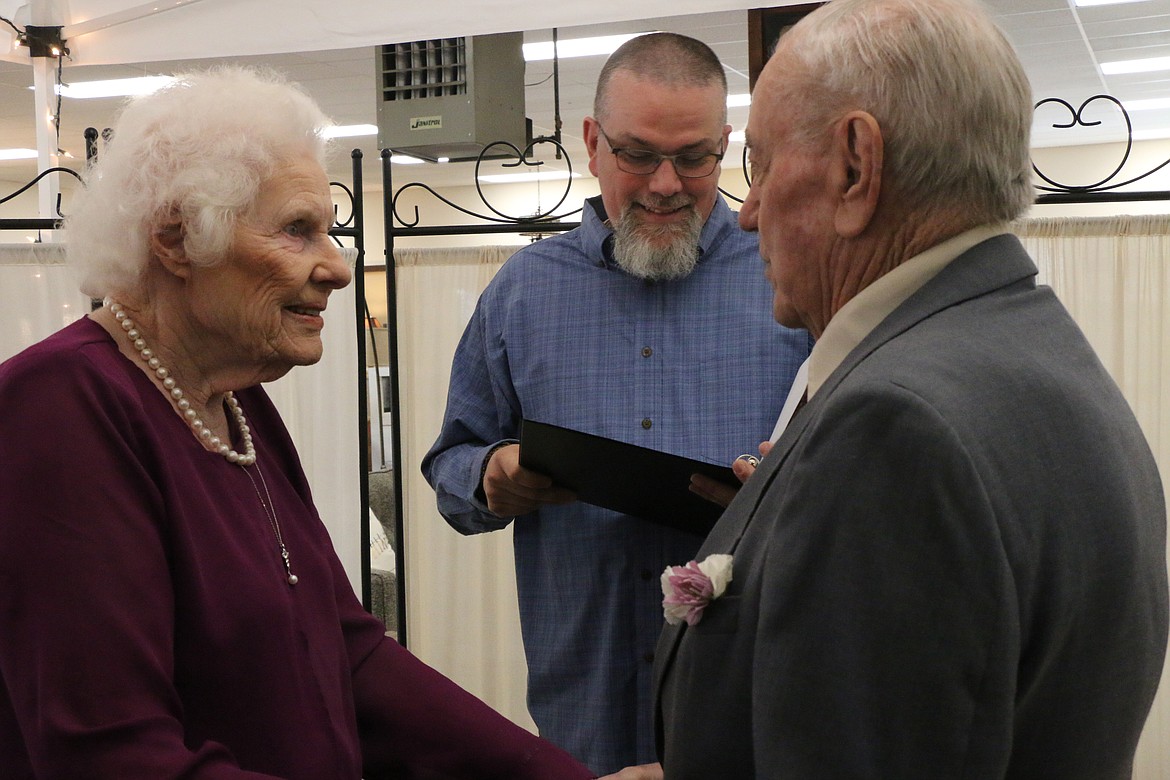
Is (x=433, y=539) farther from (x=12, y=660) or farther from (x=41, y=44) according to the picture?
(x=12, y=660)

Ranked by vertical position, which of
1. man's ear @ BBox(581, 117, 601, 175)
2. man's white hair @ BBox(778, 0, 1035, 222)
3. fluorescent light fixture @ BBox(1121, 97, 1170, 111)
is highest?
fluorescent light fixture @ BBox(1121, 97, 1170, 111)

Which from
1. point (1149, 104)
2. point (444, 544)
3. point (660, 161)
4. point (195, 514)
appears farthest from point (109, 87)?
point (1149, 104)

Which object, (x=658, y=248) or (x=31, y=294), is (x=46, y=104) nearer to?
(x=31, y=294)

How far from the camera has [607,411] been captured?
1955 mm

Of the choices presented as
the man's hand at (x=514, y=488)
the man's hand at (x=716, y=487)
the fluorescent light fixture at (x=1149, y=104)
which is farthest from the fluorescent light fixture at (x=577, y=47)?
the man's hand at (x=716, y=487)

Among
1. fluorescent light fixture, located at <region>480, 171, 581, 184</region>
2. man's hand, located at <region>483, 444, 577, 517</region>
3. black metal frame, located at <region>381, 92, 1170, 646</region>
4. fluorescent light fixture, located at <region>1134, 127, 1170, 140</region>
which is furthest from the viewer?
fluorescent light fixture, located at <region>480, 171, 581, 184</region>

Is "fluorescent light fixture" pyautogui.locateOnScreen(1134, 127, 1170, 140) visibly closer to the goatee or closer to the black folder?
the goatee

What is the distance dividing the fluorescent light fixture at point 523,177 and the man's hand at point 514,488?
13.7 m

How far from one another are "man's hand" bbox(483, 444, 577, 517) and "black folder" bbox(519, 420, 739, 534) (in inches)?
1.8

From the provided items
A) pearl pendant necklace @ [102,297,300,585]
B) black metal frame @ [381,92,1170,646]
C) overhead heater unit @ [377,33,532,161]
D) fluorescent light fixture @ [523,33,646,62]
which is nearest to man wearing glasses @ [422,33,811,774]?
pearl pendant necklace @ [102,297,300,585]

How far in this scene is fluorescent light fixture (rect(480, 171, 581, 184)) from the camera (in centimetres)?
1548

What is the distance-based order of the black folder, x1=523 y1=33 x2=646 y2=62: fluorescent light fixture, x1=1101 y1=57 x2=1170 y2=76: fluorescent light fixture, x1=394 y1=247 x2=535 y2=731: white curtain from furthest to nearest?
1. x1=1101 y1=57 x2=1170 y2=76: fluorescent light fixture
2. x1=523 y1=33 x2=646 y2=62: fluorescent light fixture
3. x1=394 y1=247 x2=535 y2=731: white curtain
4. the black folder

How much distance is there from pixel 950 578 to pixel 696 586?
0.72 feet

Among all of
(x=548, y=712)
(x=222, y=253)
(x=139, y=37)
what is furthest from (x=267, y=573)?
(x=139, y=37)
